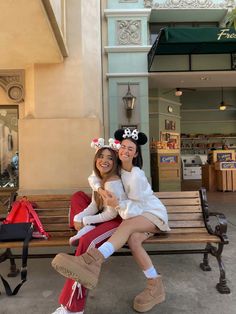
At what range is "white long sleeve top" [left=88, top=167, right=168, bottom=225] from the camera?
332 cm

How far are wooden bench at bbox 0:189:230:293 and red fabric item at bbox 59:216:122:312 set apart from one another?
0.44 meters

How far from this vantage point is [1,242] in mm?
3561

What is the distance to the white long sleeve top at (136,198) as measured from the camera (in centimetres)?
332

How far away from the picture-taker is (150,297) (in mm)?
3059

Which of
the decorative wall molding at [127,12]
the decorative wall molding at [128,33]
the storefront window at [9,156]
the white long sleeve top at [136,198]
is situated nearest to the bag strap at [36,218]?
the white long sleeve top at [136,198]

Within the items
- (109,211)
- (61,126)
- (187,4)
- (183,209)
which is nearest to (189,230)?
(183,209)

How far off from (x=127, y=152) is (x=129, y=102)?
623 centimetres

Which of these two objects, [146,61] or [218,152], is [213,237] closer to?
[146,61]

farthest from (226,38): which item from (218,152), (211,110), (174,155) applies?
(211,110)

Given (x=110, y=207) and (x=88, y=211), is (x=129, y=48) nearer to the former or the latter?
(x=88, y=211)

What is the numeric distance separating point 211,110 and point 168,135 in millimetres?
5378

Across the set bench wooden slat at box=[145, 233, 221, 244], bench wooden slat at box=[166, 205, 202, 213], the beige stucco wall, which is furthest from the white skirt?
the beige stucco wall

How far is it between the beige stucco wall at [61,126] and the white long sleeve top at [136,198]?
2.26 metres

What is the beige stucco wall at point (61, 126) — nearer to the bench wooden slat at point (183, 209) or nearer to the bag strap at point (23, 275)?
the bench wooden slat at point (183, 209)
